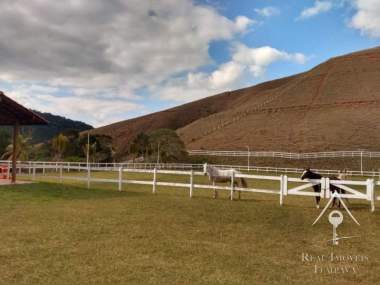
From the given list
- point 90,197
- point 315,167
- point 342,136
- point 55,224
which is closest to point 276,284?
point 55,224

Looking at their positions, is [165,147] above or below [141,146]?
below

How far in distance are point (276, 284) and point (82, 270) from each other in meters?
3.00

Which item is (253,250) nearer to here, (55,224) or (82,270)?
(82,270)

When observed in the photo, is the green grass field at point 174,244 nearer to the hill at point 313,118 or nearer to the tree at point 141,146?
the tree at point 141,146

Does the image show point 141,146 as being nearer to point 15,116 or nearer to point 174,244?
point 15,116

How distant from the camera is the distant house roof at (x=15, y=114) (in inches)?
787

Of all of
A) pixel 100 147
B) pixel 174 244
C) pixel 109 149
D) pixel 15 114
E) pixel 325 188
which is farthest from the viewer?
pixel 109 149

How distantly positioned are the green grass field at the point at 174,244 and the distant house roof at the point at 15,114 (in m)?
7.71

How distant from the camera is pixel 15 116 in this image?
2169 cm

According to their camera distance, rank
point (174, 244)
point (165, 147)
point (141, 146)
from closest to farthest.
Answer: point (174, 244) < point (165, 147) < point (141, 146)

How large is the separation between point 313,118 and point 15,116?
8415 cm

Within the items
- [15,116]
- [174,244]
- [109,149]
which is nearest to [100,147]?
[109,149]

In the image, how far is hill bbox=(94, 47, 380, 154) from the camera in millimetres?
83438

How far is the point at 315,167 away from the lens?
67.4 meters
